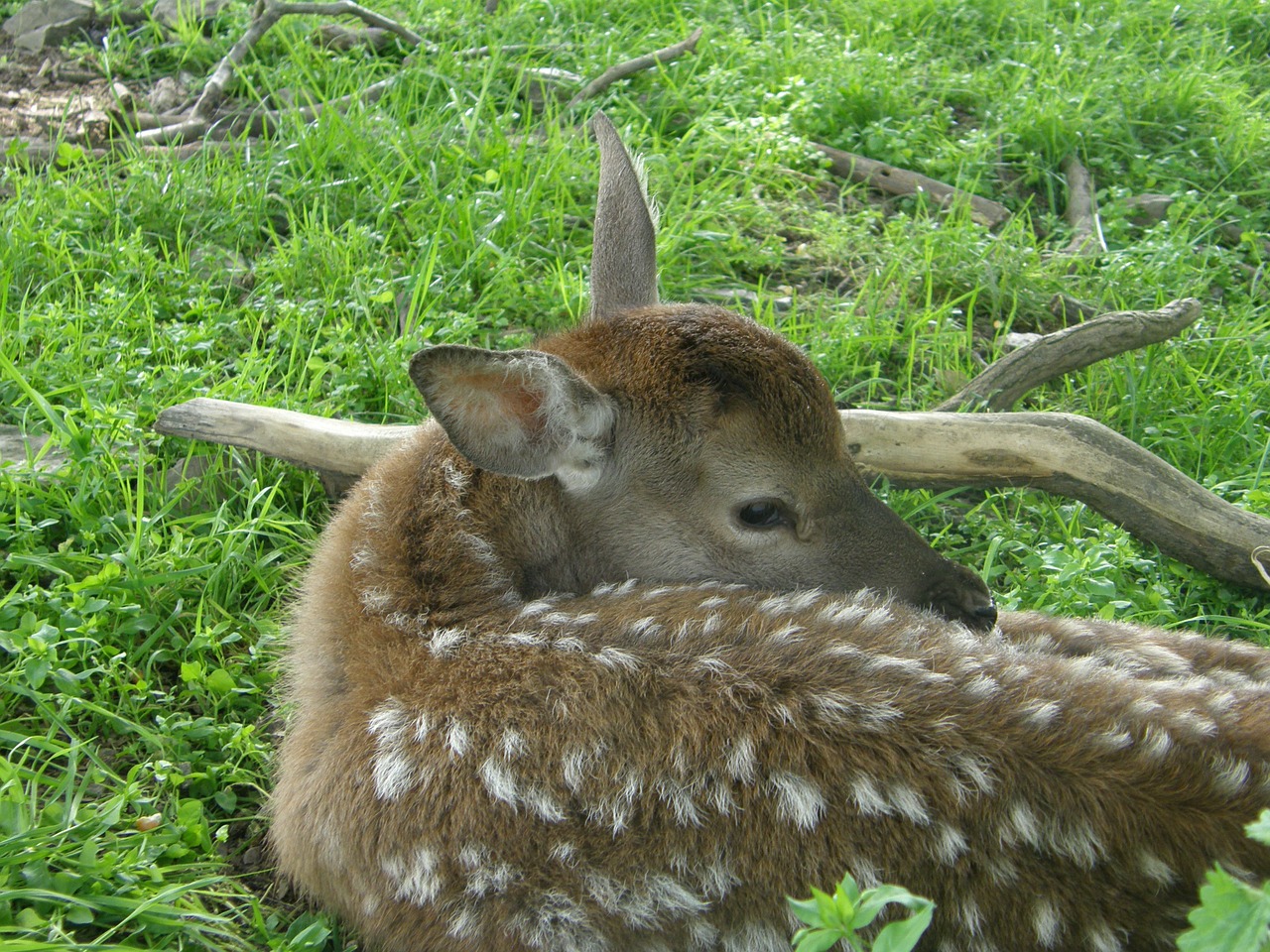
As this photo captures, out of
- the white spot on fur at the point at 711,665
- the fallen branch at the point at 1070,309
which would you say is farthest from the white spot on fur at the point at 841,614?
the fallen branch at the point at 1070,309

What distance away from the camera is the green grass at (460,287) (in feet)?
10.9

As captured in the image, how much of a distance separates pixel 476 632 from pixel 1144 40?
219 inches

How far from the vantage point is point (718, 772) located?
8.23ft

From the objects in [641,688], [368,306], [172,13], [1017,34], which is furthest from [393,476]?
[1017,34]

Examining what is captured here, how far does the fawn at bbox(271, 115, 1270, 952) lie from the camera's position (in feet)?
7.97

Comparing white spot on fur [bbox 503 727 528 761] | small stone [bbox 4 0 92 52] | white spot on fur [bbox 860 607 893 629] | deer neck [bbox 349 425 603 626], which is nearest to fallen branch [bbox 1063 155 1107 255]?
white spot on fur [bbox 860 607 893 629]

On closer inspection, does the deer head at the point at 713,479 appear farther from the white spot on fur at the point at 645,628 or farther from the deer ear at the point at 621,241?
the white spot on fur at the point at 645,628

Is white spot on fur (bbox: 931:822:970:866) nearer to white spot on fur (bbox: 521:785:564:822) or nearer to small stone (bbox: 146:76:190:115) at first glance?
white spot on fur (bbox: 521:785:564:822)

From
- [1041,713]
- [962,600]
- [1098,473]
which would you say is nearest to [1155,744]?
[1041,713]

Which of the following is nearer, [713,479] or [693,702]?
[693,702]

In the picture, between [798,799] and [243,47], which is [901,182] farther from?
[798,799]

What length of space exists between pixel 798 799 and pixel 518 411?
1106 millimetres

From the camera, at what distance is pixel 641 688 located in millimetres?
2670

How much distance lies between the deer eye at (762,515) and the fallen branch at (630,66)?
3167 millimetres
